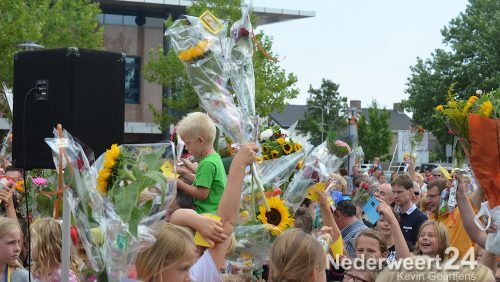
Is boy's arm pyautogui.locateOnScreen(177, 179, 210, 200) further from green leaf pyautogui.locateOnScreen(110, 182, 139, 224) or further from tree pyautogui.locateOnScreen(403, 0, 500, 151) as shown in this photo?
tree pyautogui.locateOnScreen(403, 0, 500, 151)

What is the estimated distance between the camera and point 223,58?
599cm

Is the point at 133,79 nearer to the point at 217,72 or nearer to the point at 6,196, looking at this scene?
the point at 6,196

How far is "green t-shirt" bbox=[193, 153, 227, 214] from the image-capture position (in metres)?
5.50

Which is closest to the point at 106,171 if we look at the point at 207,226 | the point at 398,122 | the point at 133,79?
the point at 207,226

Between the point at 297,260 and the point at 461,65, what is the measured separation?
39.2 meters

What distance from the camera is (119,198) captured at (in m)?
4.14

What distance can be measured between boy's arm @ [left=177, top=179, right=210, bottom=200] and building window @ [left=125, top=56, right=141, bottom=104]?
43064mm

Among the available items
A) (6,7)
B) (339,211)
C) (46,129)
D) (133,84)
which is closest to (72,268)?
(46,129)

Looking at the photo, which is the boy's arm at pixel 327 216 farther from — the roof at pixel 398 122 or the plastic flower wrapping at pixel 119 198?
the roof at pixel 398 122

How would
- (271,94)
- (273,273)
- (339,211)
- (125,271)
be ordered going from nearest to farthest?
(125,271)
(273,273)
(339,211)
(271,94)

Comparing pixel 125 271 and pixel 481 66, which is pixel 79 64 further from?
pixel 481 66

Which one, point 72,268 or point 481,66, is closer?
point 72,268

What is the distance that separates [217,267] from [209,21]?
2098 millimetres

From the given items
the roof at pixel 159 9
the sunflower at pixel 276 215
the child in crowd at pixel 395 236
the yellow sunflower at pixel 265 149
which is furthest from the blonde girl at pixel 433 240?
the roof at pixel 159 9
